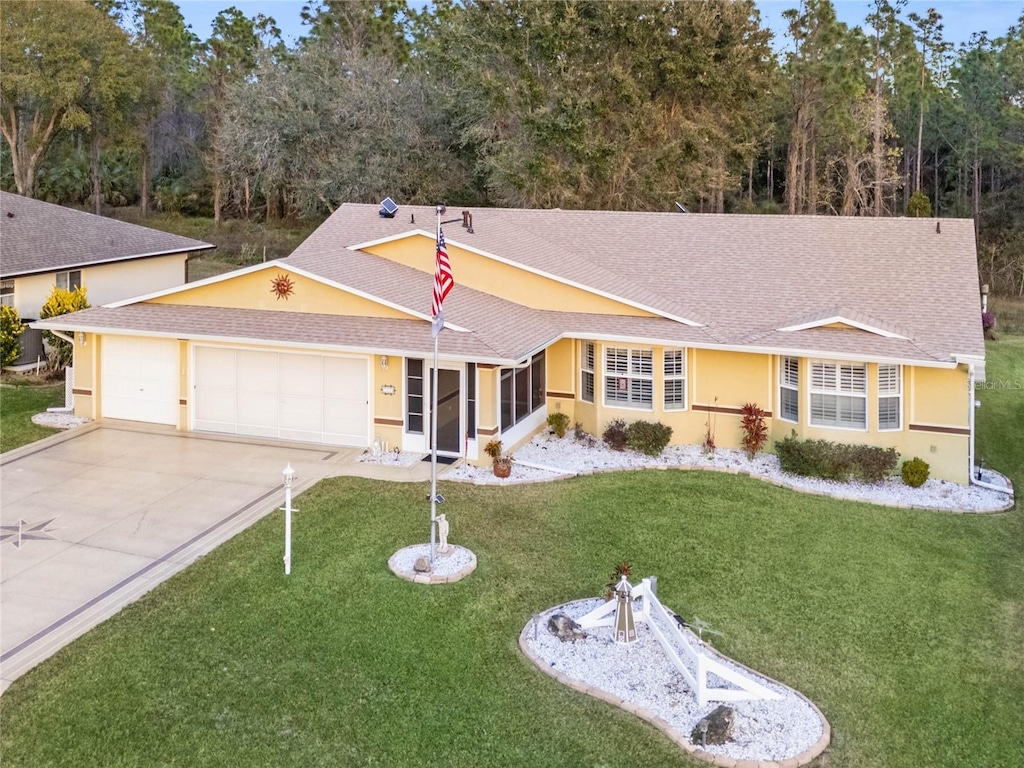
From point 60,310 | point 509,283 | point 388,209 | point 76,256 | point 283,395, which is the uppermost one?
point 388,209

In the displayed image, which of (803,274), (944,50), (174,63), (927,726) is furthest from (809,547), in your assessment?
(174,63)

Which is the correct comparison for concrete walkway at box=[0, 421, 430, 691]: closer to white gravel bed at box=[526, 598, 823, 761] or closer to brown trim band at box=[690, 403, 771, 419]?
white gravel bed at box=[526, 598, 823, 761]

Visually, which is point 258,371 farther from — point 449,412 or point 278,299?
point 449,412

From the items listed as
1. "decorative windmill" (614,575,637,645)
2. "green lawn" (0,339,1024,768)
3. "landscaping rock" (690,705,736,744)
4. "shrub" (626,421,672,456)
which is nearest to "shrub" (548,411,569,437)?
"shrub" (626,421,672,456)

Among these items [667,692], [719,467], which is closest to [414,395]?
[719,467]

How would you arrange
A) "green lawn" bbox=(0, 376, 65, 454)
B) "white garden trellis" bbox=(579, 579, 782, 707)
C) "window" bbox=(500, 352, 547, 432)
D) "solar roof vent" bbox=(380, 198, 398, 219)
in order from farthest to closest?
"solar roof vent" bbox=(380, 198, 398, 219), "green lawn" bbox=(0, 376, 65, 454), "window" bbox=(500, 352, 547, 432), "white garden trellis" bbox=(579, 579, 782, 707)

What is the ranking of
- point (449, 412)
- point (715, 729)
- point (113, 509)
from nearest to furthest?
point (715, 729) < point (113, 509) < point (449, 412)
